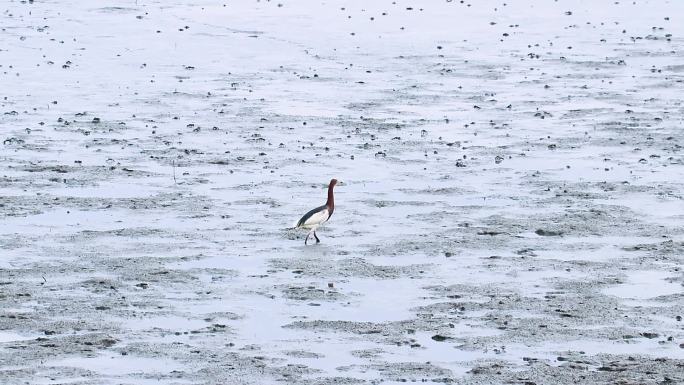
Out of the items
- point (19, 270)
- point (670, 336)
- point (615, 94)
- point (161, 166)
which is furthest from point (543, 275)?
point (615, 94)

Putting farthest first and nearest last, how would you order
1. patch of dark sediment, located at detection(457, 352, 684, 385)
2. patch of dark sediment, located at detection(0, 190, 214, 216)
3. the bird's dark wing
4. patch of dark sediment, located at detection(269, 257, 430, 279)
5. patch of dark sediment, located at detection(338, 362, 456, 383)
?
patch of dark sediment, located at detection(0, 190, 214, 216) < the bird's dark wing < patch of dark sediment, located at detection(269, 257, 430, 279) < patch of dark sediment, located at detection(338, 362, 456, 383) < patch of dark sediment, located at detection(457, 352, 684, 385)

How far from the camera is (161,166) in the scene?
87.8 ft

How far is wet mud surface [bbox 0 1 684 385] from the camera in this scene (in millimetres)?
16328

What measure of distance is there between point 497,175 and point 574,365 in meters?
10.6

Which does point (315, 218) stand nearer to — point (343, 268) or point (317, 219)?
point (317, 219)

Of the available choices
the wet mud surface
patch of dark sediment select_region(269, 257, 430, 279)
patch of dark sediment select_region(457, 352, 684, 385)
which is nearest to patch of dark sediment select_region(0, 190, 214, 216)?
the wet mud surface

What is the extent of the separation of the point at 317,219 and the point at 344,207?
7.45ft

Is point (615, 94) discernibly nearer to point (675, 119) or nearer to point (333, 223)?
point (675, 119)

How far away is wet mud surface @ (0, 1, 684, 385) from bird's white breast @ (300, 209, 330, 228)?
0.33 meters

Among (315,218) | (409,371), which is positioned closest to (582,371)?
(409,371)

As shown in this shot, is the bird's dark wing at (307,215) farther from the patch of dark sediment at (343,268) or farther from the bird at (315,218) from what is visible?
the patch of dark sediment at (343,268)

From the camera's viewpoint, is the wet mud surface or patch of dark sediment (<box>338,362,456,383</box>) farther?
the wet mud surface

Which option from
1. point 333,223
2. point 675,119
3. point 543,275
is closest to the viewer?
point 543,275

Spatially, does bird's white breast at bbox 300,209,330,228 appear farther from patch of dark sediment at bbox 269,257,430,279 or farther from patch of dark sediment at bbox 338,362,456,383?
patch of dark sediment at bbox 338,362,456,383
